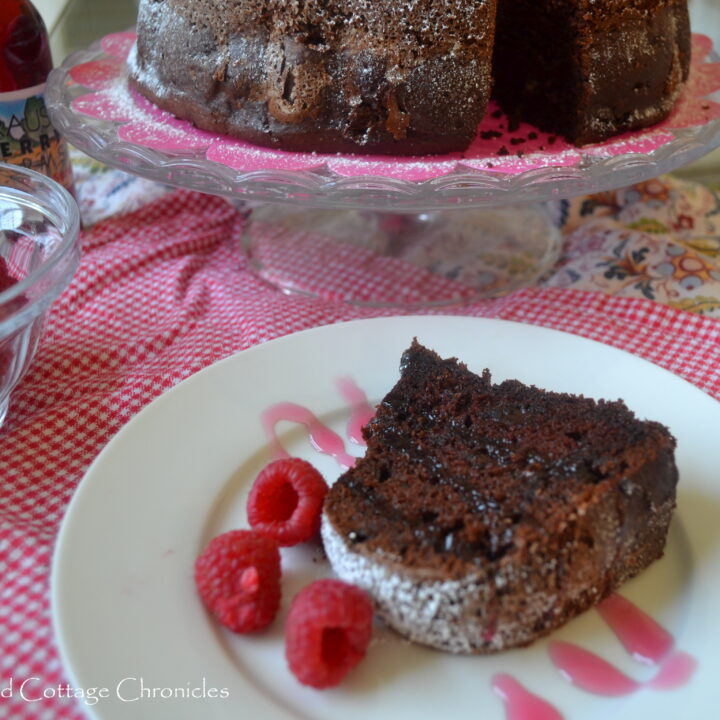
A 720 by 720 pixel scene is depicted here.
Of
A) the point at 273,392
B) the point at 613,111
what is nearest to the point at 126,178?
the point at 273,392

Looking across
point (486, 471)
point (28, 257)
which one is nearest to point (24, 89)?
point (28, 257)

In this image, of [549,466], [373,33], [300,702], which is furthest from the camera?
[373,33]

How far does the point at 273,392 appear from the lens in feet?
3.95

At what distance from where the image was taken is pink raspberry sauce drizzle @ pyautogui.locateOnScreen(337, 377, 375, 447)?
1176 mm

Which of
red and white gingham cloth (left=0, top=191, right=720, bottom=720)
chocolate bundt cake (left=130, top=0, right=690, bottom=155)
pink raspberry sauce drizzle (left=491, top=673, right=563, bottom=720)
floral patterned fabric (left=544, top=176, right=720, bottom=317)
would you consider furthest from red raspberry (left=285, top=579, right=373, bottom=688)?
floral patterned fabric (left=544, top=176, right=720, bottom=317)

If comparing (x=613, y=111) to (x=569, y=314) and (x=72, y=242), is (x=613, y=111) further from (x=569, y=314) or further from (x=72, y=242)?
(x=72, y=242)

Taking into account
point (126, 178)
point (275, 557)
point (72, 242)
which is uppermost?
point (72, 242)

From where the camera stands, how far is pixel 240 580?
0.89 meters

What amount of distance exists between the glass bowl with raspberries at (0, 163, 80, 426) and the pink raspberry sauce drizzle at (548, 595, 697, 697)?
78cm

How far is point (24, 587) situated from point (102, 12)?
2275 millimetres

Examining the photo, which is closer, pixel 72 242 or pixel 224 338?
pixel 72 242

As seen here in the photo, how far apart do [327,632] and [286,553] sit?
156 millimetres

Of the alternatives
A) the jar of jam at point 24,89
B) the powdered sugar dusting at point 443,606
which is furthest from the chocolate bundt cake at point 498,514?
the jar of jam at point 24,89

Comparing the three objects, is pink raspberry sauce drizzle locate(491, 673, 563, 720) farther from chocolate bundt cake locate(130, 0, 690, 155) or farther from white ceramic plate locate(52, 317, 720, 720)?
chocolate bundt cake locate(130, 0, 690, 155)
